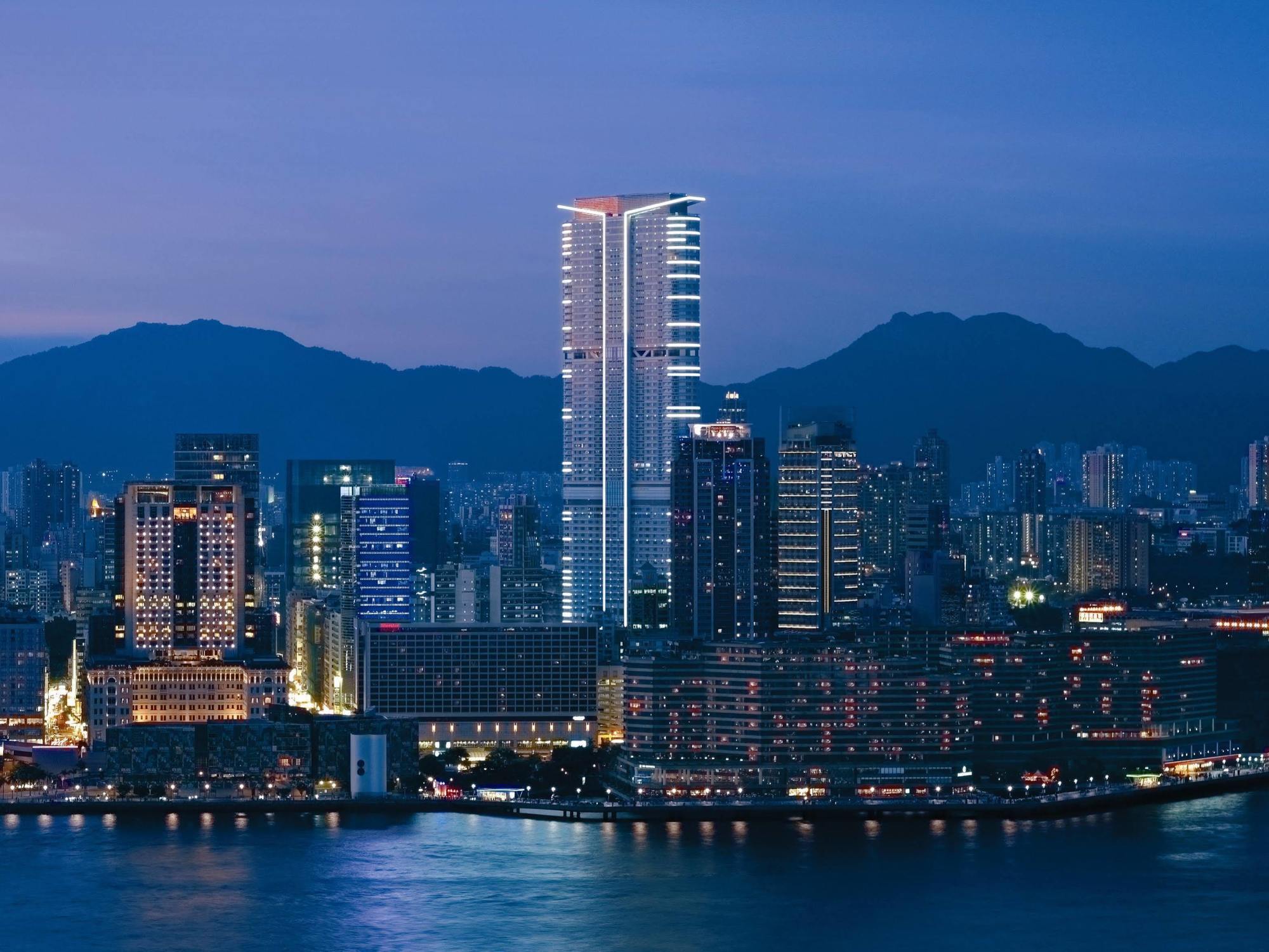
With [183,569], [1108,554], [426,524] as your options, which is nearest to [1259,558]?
[1108,554]

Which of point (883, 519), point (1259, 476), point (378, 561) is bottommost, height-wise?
point (378, 561)

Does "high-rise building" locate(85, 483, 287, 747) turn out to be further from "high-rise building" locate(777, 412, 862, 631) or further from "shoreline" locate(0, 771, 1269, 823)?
"high-rise building" locate(777, 412, 862, 631)

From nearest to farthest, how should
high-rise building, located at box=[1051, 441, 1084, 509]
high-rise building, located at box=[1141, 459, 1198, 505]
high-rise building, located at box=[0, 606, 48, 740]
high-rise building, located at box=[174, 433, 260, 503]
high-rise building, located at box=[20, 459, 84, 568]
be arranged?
1. high-rise building, located at box=[0, 606, 48, 740]
2. high-rise building, located at box=[174, 433, 260, 503]
3. high-rise building, located at box=[20, 459, 84, 568]
4. high-rise building, located at box=[1051, 441, 1084, 509]
5. high-rise building, located at box=[1141, 459, 1198, 505]

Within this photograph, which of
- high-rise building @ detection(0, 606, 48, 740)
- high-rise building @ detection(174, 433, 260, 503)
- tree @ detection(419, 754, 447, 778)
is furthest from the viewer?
high-rise building @ detection(174, 433, 260, 503)

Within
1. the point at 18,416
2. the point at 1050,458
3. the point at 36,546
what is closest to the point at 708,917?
the point at 36,546

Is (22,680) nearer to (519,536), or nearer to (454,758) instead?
(454,758)

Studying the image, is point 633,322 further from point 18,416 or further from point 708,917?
point 18,416

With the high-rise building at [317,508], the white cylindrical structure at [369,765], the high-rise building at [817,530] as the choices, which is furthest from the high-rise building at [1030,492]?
the white cylindrical structure at [369,765]

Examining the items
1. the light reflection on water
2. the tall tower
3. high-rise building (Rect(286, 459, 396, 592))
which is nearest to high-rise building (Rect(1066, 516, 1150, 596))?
the tall tower
